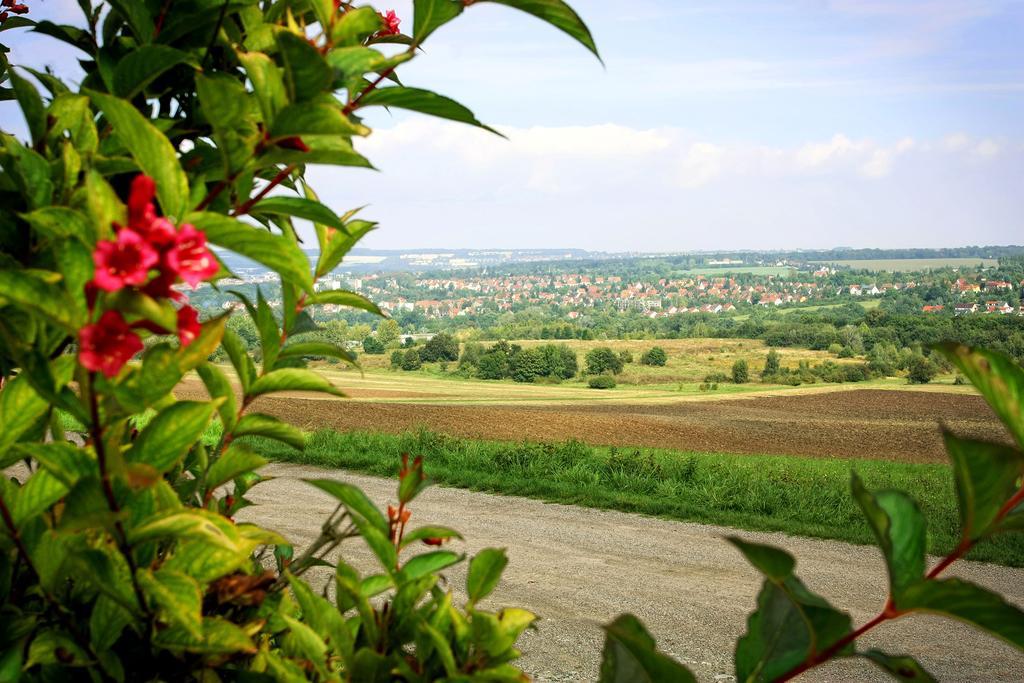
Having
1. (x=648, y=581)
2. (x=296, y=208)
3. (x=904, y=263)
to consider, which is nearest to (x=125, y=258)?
(x=296, y=208)

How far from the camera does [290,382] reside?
0.95 metres

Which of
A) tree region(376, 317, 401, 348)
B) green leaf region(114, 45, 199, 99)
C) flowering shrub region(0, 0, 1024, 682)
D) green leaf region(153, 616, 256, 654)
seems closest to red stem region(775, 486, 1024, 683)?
flowering shrub region(0, 0, 1024, 682)

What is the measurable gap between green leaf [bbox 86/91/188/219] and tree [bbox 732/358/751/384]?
29.9 metres

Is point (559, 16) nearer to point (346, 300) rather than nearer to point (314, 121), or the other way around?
point (314, 121)

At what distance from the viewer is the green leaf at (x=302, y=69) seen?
60cm

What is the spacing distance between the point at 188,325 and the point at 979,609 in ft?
1.75

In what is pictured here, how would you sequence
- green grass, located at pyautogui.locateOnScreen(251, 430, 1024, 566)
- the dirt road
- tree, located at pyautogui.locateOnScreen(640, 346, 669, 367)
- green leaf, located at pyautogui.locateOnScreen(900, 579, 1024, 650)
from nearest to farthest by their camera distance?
green leaf, located at pyautogui.locateOnScreen(900, 579, 1024, 650) → the dirt road → green grass, located at pyautogui.locateOnScreen(251, 430, 1024, 566) → tree, located at pyautogui.locateOnScreen(640, 346, 669, 367)

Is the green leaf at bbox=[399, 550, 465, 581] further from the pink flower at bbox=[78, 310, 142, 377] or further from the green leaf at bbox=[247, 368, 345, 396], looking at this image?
the pink flower at bbox=[78, 310, 142, 377]

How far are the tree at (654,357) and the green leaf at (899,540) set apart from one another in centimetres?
3089

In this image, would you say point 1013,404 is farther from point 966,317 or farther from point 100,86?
point 966,317

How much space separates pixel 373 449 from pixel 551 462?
2.53 metres

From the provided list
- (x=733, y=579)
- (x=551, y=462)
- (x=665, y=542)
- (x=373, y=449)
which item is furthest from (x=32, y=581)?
(x=373, y=449)

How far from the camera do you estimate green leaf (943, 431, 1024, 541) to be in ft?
1.65

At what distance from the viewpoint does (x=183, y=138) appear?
0.95 meters
